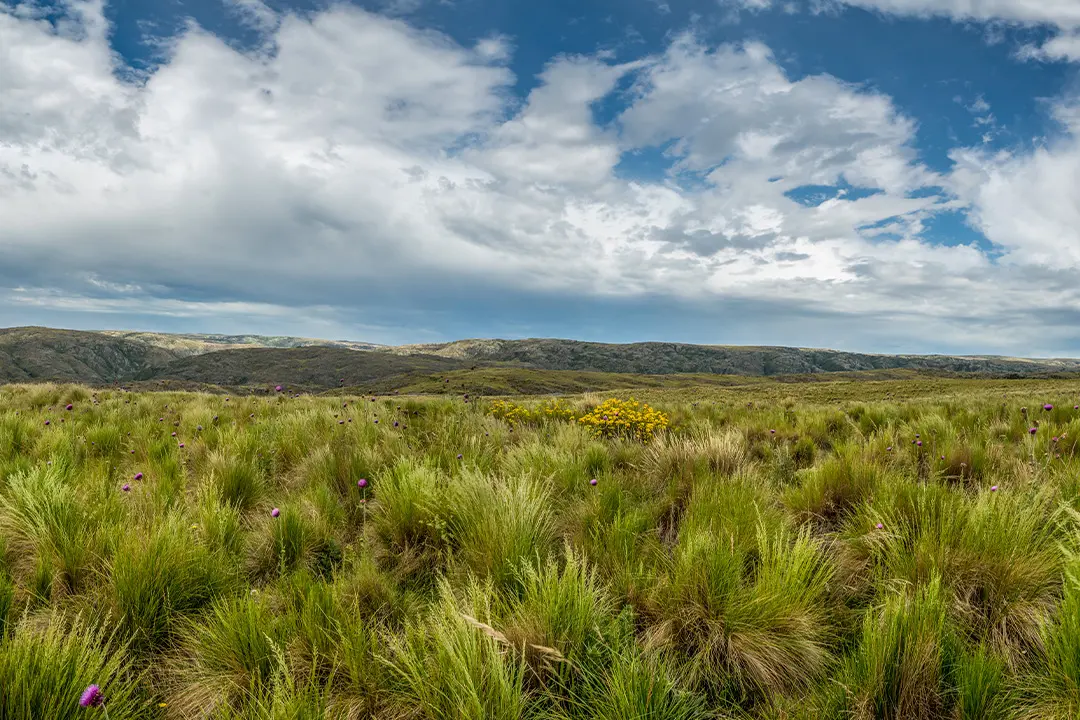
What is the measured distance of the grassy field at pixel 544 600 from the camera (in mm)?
1844

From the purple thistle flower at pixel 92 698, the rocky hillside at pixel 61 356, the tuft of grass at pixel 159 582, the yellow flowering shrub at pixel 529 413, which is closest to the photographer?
the purple thistle flower at pixel 92 698

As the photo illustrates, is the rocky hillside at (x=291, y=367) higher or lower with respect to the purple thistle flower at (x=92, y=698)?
lower

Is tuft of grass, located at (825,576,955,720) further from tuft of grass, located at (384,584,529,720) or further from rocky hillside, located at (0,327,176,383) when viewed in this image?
rocky hillside, located at (0,327,176,383)

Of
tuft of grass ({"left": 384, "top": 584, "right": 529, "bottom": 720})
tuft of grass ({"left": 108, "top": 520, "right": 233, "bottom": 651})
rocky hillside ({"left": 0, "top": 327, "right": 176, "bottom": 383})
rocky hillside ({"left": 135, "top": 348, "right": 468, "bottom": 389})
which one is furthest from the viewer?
rocky hillside ({"left": 135, "top": 348, "right": 468, "bottom": 389})

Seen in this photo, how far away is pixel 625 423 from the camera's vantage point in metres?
8.19

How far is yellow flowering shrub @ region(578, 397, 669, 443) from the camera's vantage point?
26.5ft

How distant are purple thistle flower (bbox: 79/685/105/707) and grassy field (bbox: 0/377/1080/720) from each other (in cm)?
14

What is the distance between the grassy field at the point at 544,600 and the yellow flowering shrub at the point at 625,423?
3.50 meters

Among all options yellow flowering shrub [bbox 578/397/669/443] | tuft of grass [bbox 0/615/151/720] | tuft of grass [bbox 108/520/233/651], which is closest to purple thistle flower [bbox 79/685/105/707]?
tuft of grass [bbox 0/615/151/720]

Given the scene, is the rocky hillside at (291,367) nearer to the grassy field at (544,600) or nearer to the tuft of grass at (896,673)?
A: the grassy field at (544,600)

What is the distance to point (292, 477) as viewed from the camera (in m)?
5.22

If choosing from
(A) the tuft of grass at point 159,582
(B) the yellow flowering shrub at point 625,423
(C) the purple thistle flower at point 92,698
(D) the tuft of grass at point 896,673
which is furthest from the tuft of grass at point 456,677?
(B) the yellow flowering shrub at point 625,423

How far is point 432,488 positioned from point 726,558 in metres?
2.14

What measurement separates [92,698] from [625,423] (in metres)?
7.17
